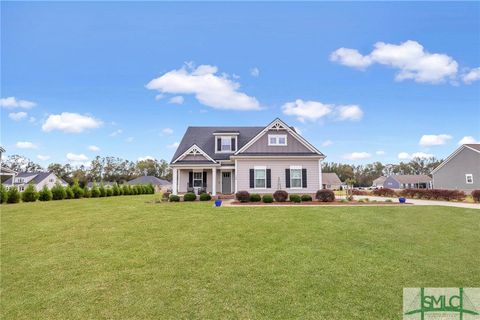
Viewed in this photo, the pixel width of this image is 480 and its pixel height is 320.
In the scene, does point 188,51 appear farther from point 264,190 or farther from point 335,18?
point 264,190

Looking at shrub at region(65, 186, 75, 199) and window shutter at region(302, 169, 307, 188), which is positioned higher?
window shutter at region(302, 169, 307, 188)

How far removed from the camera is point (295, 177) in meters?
→ 19.5

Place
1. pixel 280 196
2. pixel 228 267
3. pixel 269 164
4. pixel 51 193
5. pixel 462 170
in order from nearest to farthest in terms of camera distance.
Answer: pixel 228 267 → pixel 280 196 → pixel 269 164 → pixel 51 193 → pixel 462 170

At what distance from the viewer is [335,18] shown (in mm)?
12453

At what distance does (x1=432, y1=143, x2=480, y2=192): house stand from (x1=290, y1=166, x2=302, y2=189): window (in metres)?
26.1

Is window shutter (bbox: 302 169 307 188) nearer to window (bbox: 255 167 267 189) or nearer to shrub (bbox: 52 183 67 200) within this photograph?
window (bbox: 255 167 267 189)

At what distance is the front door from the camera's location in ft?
74.4

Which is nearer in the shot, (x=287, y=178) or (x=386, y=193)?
(x=287, y=178)

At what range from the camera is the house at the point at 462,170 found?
31219mm

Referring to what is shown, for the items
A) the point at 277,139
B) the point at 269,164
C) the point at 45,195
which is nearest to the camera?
the point at 269,164

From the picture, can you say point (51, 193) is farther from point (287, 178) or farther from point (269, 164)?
point (287, 178)

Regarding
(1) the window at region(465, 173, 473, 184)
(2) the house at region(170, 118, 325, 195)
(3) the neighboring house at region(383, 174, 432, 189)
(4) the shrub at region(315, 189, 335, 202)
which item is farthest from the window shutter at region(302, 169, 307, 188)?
(3) the neighboring house at region(383, 174, 432, 189)

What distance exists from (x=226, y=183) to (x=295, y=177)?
250 inches

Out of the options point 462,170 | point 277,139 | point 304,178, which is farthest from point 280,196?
point 462,170
